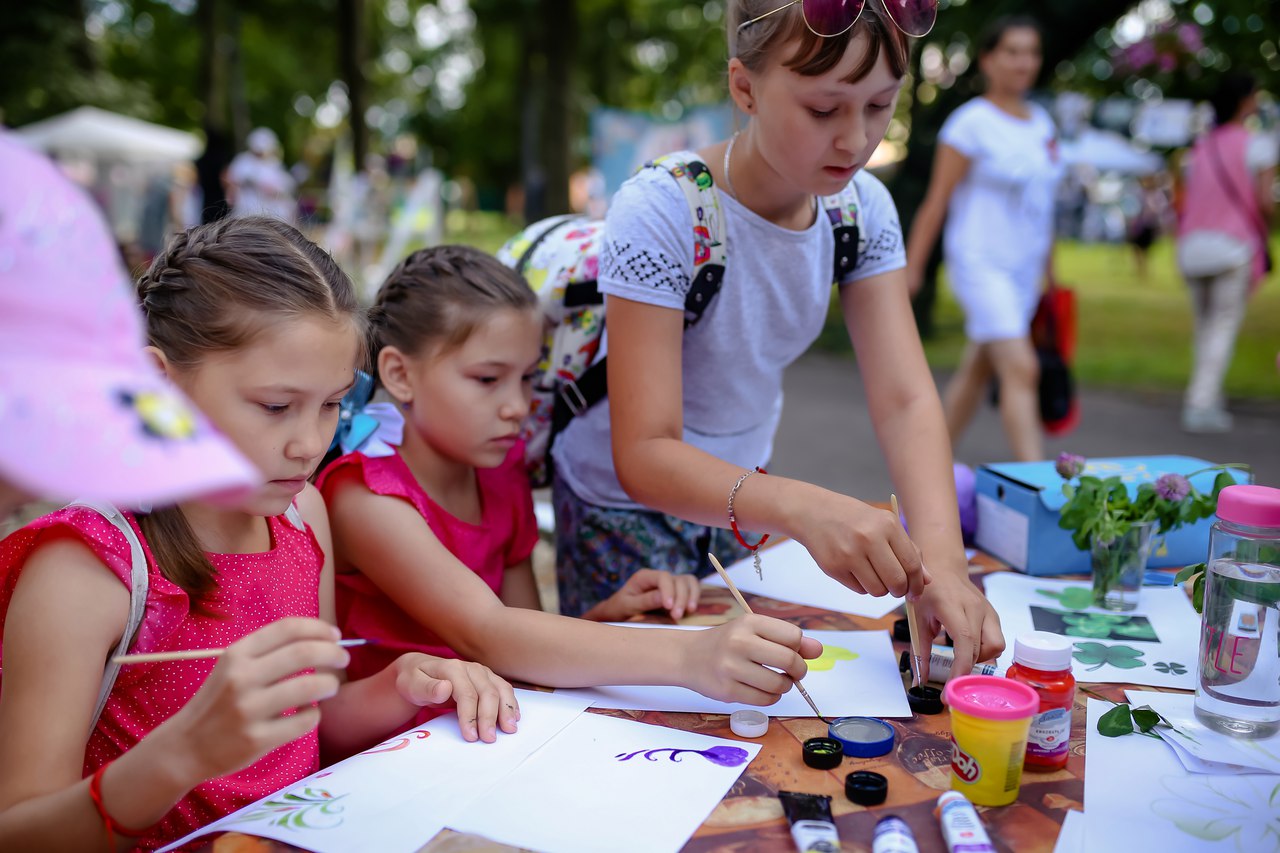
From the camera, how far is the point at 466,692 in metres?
1.29

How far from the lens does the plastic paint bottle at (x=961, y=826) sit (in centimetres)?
95

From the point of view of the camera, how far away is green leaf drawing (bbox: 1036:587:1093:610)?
173cm

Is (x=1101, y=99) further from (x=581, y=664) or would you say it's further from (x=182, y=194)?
(x=182, y=194)

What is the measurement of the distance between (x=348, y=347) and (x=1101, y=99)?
921 centimetres

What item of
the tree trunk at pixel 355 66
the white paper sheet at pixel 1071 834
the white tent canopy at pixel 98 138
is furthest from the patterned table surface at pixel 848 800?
the white tent canopy at pixel 98 138

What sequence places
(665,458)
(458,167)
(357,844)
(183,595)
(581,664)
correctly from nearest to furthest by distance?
(357,844), (183,595), (581,664), (665,458), (458,167)

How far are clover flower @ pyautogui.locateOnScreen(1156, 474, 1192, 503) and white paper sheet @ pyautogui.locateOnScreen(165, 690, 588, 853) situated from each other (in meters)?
1.01

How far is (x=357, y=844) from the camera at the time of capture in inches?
39.5

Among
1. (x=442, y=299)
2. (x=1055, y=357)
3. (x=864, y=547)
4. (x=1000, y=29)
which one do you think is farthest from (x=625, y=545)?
(x=1000, y=29)

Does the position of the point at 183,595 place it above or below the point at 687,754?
above

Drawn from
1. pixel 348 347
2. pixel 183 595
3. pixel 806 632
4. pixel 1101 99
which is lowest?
pixel 806 632

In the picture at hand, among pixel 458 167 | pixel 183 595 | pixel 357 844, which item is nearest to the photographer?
pixel 357 844

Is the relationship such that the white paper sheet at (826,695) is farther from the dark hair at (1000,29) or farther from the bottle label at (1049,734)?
the dark hair at (1000,29)

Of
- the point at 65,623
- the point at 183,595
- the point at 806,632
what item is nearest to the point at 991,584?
the point at 806,632
